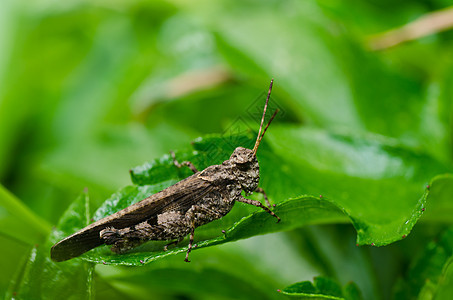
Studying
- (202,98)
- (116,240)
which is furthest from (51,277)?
(202,98)

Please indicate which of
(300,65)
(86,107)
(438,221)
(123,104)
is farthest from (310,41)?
(86,107)

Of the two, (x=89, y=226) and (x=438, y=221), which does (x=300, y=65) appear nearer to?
(x=438, y=221)

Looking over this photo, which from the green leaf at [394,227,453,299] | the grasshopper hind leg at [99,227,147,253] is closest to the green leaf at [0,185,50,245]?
the grasshopper hind leg at [99,227,147,253]

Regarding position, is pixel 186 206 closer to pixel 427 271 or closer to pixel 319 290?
pixel 319 290

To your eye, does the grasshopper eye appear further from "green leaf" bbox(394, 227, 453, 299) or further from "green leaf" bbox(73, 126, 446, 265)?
"green leaf" bbox(394, 227, 453, 299)

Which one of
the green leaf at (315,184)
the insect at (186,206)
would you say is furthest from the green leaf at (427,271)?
the insect at (186,206)

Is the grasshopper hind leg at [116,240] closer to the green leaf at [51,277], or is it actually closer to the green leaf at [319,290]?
the green leaf at [51,277]
